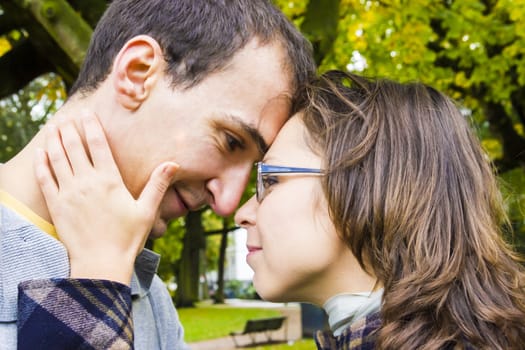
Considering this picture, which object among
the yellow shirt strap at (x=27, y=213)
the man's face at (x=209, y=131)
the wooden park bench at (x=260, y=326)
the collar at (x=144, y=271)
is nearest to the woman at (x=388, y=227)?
the man's face at (x=209, y=131)

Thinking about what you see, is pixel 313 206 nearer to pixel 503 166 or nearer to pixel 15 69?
pixel 15 69

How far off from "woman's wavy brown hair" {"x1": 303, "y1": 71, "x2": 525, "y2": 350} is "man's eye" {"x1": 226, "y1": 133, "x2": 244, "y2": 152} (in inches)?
8.9

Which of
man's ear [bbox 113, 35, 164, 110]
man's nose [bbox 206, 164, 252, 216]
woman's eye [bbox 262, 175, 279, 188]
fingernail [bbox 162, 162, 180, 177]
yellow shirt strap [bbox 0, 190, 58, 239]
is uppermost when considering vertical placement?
man's ear [bbox 113, 35, 164, 110]

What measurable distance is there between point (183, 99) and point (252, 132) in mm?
229

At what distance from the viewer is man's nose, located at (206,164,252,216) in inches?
84.7

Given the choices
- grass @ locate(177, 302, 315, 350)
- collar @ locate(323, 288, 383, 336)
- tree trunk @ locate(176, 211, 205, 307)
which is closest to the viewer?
collar @ locate(323, 288, 383, 336)

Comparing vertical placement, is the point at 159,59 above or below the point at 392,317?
above

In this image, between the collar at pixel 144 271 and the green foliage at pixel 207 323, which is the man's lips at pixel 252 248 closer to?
the collar at pixel 144 271

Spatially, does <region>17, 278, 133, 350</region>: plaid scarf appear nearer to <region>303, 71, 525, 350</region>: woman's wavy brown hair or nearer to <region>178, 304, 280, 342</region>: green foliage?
<region>303, 71, 525, 350</region>: woman's wavy brown hair

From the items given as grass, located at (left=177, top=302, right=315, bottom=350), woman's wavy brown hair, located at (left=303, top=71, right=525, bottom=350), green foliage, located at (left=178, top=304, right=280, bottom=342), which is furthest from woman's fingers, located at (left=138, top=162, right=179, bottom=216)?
green foliage, located at (left=178, top=304, right=280, bottom=342)

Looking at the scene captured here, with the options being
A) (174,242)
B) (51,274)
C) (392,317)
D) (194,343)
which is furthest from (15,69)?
(174,242)

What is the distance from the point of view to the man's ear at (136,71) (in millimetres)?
2064

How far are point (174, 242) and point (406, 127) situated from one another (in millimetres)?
21661

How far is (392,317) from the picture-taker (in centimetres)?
170
